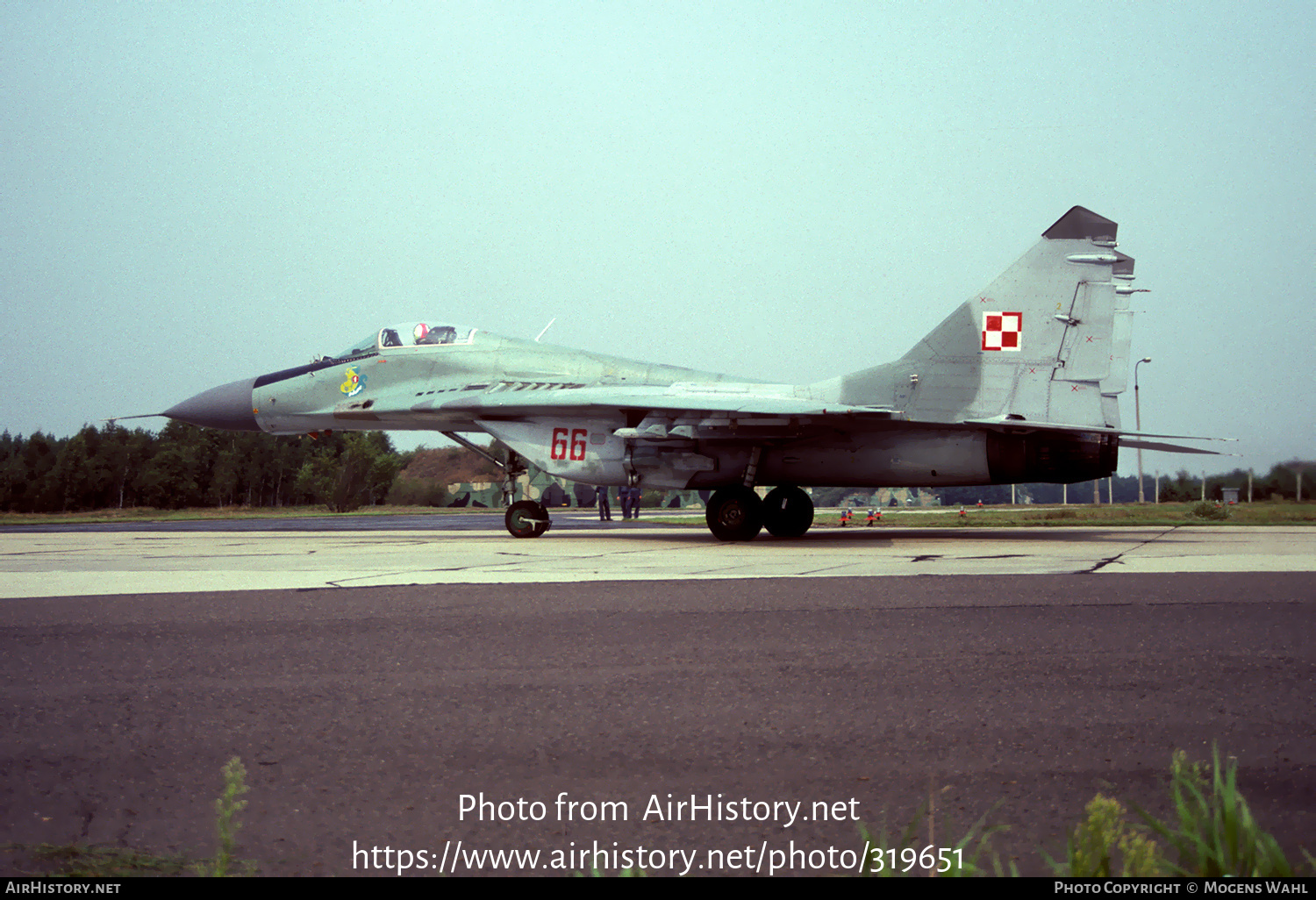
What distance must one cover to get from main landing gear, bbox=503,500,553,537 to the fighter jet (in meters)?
0.03

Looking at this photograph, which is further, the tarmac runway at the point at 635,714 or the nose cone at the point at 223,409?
the nose cone at the point at 223,409

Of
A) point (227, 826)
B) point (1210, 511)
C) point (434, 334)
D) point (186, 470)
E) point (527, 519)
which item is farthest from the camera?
point (186, 470)

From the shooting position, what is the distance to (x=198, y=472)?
4525 cm

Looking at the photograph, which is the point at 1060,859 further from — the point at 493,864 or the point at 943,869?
the point at 493,864

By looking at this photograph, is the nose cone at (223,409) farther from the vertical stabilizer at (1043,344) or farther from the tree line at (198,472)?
the tree line at (198,472)

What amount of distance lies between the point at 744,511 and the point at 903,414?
2789mm

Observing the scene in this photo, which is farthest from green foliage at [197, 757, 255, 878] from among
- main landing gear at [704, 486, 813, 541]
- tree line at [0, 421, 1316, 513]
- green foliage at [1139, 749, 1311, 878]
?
tree line at [0, 421, 1316, 513]

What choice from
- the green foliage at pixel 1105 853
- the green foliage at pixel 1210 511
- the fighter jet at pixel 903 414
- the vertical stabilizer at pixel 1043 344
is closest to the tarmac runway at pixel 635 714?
the green foliage at pixel 1105 853

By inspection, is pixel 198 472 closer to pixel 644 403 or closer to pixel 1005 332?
pixel 644 403

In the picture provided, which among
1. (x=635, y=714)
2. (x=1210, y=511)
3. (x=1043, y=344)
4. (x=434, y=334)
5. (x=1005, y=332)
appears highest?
(x=434, y=334)

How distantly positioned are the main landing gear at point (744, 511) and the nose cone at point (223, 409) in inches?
361

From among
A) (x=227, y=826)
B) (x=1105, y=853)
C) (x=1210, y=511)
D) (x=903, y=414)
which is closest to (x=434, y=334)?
(x=903, y=414)

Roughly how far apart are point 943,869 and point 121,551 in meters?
13.4

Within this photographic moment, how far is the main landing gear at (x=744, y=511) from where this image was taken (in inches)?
569
